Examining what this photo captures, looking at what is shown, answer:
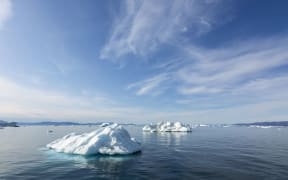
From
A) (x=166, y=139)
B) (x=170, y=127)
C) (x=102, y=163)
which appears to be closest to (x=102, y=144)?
(x=102, y=163)

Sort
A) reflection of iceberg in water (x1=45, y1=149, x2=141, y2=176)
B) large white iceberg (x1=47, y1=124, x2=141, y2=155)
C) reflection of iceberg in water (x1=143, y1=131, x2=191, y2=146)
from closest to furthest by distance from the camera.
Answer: reflection of iceberg in water (x1=45, y1=149, x2=141, y2=176)
large white iceberg (x1=47, y1=124, x2=141, y2=155)
reflection of iceberg in water (x1=143, y1=131, x2=191, y2=146)

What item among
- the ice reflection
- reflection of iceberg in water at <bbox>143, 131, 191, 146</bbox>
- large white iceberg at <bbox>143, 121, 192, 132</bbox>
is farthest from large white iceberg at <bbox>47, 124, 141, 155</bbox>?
large white iceberg at <bbox>143, 121, 192, 132</bbox>

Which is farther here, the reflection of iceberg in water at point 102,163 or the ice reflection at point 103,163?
the ice reflection at point 103,163

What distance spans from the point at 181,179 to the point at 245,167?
31.1ft

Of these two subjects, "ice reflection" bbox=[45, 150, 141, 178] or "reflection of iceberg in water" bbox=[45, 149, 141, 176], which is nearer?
"reflection of iceberg in water" bbox=[45, 149, 141, 176]

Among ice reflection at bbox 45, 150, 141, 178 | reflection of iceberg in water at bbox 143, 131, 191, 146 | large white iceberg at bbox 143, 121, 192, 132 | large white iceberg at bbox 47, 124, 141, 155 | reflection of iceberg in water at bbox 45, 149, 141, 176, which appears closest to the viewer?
reflection of iceberg in water at bbox 45, 149, 141, 176

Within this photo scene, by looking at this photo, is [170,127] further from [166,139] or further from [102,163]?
[102,163]

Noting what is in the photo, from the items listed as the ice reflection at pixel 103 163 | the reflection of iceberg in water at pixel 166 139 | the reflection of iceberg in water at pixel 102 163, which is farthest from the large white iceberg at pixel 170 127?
the reflection of iceberg in water at pixel 102 163

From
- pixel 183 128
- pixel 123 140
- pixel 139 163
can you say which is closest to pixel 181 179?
pixel 139 163

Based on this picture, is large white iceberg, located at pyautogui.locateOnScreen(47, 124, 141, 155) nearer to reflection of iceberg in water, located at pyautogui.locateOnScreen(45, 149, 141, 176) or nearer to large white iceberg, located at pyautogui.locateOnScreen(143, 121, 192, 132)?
reflection of iceberg in water, located at pyautogui.locateOnScreen(45, 149, 141, 176)

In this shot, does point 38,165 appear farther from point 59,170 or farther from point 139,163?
point 139,163

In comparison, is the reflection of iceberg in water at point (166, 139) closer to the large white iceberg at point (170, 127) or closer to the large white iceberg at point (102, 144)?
the large white iceberg at point (102, 144)

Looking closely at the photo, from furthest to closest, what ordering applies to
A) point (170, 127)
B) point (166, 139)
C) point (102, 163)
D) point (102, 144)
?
1. point (170, 127)
2. point (166, 139)
3. point (102, 144)
4. point (102, 163)

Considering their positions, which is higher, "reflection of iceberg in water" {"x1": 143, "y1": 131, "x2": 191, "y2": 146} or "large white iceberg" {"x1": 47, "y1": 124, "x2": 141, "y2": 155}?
"large white iceberg" {"x1": 47, "y1": 124, "x2": 141, "y2": 155}
